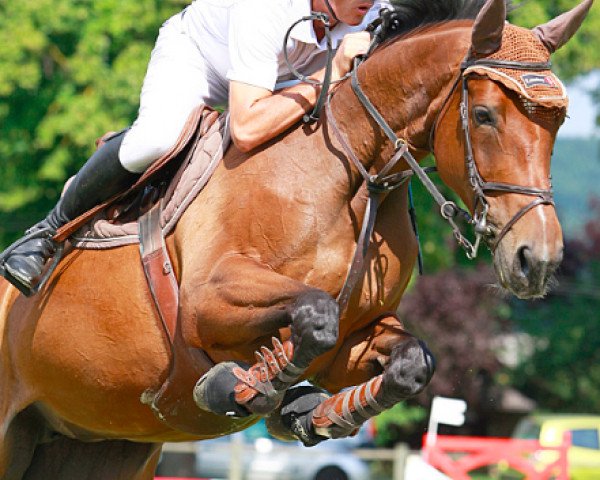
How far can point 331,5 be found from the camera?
→ 4.94 metres

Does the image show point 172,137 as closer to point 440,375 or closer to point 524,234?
point 524,234

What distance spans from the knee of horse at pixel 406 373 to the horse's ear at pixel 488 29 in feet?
4.14

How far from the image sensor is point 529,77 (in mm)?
4203

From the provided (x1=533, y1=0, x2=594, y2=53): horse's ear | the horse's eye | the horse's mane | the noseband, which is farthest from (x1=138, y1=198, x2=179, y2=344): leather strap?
(x1=533, y1=0, x2=594, y2=53): horse's ear

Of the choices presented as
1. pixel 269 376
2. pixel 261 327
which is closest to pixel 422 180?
pixel 261 327

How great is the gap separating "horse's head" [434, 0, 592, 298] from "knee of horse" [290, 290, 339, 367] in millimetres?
666

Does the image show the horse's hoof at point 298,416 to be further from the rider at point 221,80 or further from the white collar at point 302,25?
the white collar at point 302,25

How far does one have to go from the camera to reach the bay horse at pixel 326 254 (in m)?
4.22

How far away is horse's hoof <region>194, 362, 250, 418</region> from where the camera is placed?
455 cm

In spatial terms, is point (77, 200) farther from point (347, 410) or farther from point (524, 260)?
point (524, 260)

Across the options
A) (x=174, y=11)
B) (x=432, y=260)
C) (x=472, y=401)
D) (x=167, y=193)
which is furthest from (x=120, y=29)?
(x=472, y=401)

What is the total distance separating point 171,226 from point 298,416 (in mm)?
1049

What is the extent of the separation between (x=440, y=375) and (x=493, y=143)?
760 inches

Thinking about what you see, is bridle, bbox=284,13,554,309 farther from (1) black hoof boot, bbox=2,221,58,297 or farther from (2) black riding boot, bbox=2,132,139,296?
(1) black hoof boot, bbox=2,221,58,297
